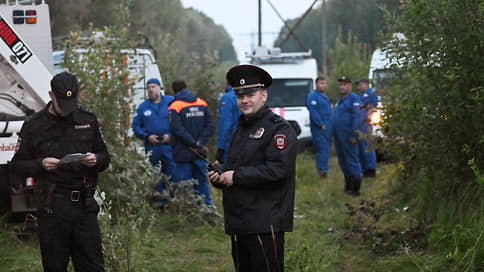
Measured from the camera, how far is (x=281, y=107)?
52.7 feet

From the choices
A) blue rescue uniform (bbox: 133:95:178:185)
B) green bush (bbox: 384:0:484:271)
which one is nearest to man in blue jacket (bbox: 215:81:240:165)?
blue rescue uniform (bbox: 133:95:178:185)

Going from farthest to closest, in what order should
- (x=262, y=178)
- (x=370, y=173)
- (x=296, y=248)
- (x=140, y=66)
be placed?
(x=370, y=173) < (x=140, y=66) < (x=296, y=248) < (x=262, y=178)

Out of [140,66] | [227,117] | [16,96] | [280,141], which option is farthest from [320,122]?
[280,141]

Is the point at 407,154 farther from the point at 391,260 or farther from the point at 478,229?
the point at 478,229

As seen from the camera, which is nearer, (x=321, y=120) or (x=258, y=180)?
(x=258, y=180)

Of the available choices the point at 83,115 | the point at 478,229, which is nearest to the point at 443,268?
the point at 478,229

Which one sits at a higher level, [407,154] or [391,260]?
[407,154]

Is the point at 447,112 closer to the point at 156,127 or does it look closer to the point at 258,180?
the point at 258,180

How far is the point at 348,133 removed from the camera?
1088cm

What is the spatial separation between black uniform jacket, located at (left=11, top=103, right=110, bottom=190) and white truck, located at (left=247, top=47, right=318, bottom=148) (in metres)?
11.2

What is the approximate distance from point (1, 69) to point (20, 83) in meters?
0.22

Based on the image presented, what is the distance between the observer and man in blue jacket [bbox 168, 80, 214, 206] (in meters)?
9.09

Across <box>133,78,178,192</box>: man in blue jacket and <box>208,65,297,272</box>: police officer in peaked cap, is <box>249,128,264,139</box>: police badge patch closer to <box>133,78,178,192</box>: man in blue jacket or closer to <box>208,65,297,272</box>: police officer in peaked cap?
<box>208,65,297,272</box>: police officer in peaked cap

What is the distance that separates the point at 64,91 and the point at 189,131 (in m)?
4.68
